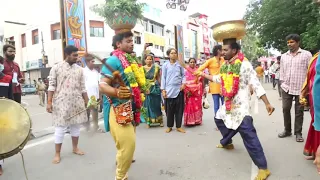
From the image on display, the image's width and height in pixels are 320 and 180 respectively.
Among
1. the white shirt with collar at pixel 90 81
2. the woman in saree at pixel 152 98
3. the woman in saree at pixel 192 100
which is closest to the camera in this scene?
the white shirt with collar at pixel 90 81

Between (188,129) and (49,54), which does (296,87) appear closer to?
(188,129)

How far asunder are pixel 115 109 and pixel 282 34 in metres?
19.3

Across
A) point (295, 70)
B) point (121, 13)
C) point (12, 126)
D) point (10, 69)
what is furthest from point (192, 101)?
point (12, 126)

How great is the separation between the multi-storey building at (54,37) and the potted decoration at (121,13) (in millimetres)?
21490

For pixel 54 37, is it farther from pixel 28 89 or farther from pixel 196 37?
pixel 196 37

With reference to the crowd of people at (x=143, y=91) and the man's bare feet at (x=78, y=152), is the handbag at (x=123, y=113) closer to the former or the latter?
the crowd of people at (x=143, y=91)

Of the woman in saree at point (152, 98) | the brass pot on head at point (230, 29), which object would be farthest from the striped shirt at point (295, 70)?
the woman in saree at point (152, 98)

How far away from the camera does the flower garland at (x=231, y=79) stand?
346cm

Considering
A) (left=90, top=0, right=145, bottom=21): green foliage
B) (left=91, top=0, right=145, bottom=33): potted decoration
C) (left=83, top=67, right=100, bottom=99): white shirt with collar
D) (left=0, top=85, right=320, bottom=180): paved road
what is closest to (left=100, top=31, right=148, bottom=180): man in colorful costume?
(left=91, top=0, right=145, bottom=33): potted decoration

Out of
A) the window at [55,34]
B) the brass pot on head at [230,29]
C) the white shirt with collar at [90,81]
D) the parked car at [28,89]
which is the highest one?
the window at [55,34]

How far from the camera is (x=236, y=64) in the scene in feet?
11.4

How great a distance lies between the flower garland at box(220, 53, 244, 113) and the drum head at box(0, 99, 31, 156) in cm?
239

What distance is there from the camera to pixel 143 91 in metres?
3.41

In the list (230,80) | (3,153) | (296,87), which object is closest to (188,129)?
(296,87)
